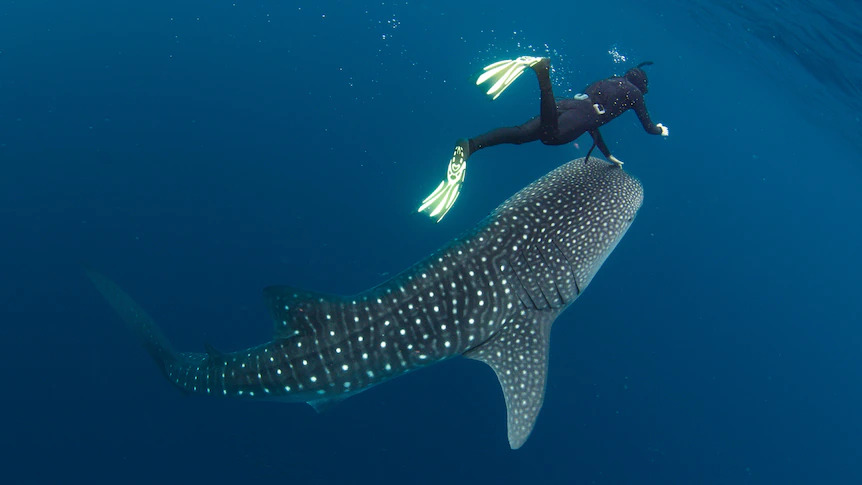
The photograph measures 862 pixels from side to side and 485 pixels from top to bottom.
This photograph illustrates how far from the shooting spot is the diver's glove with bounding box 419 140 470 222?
619 centimetres

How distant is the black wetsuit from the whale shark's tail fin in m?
4.75

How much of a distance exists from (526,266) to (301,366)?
2725mm

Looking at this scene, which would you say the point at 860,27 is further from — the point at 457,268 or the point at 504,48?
the point at 457,268

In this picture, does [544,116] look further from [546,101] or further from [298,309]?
[298,309]

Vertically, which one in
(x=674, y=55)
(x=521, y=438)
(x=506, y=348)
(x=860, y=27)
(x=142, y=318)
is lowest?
(x=674, y=55)

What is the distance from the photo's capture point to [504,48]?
90.4 feet

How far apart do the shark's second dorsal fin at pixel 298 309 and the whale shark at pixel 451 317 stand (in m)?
0.01

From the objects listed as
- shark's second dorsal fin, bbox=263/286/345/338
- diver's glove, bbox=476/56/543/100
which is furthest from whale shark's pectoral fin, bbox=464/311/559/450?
diver's glove, bbox=476/56/543/100

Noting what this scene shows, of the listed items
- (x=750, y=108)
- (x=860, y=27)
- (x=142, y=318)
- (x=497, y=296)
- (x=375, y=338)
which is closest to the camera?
(x=375, y=338)

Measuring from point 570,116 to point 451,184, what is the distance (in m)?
1.92

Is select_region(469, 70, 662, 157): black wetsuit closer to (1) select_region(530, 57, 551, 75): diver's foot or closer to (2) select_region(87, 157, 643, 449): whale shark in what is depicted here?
(1) select_region(530, 57, 551, 75): diver's foot

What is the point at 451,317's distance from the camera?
5.02 meters

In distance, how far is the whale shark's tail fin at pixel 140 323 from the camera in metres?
5.77

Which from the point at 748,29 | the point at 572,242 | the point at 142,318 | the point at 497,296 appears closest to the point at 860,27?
the point at 748,29
